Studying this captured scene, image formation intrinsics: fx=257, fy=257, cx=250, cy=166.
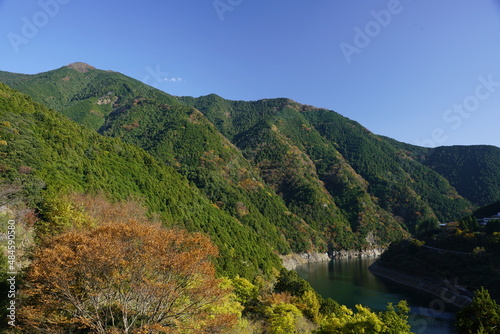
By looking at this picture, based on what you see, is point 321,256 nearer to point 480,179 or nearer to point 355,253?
point 355,253

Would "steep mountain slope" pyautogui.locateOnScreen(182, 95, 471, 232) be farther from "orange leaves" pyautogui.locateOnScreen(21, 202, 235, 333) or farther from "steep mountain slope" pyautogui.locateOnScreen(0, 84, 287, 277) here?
"orange leaves" pyautogui.locateOnScreen(21, 202, 235, 333)

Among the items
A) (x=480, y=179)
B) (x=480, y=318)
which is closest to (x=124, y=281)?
(x=480, y=318)

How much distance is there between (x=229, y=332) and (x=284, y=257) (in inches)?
3221

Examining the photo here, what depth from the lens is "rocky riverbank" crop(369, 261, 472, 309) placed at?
51.3 meters

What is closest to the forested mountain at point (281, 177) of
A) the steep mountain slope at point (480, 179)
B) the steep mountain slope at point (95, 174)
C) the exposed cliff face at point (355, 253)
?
the steep mountain slope at point (480, 179)

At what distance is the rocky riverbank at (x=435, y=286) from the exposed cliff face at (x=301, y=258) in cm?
2963

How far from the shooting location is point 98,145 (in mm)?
56688

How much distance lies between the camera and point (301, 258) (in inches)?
4264

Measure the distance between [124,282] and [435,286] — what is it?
70.9m

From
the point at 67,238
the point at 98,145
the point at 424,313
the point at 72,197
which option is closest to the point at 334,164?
the point at 424,313

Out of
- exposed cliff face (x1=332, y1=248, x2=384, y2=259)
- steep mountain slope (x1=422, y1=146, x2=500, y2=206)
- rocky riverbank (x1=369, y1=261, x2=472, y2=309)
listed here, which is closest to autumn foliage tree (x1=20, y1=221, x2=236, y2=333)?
rocky riverbank (x1=369, y1=261, x2=472, y2=309)

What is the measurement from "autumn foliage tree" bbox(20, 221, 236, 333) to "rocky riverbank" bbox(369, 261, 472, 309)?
191ft

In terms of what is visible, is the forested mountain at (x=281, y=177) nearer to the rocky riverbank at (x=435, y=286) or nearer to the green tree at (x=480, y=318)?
the rocky riverbank at (x=435, y=286)

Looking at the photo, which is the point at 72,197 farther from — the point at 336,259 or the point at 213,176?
the point at 336,259
